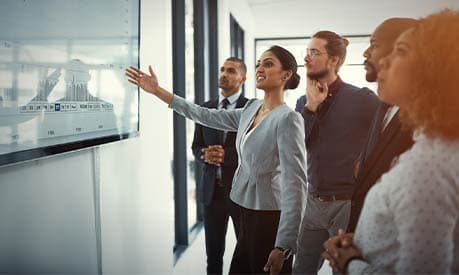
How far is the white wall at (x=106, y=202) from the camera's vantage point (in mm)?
1056

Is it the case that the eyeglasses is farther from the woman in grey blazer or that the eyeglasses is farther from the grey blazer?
the grey blazer

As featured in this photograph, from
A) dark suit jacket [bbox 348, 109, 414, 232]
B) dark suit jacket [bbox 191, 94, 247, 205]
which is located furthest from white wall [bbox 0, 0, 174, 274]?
dark suit jacket [bbox 348, 109, 414, 232]

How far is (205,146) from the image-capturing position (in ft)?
7.63

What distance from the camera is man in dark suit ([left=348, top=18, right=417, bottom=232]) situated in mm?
890

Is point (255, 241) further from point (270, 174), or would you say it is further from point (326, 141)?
point (326, 141)

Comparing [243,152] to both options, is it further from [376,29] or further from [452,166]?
[452,166]

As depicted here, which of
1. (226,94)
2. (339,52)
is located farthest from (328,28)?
(226,94)

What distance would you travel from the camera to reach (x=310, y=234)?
3.95 ft

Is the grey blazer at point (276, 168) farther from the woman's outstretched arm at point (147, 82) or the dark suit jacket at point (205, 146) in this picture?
the dark suit jacket at point (205, 146)

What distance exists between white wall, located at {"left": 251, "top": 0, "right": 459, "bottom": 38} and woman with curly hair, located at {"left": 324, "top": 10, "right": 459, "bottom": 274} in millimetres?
183

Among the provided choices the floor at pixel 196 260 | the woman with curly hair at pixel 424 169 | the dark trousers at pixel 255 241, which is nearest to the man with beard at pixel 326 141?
the dark trousers at pixel 255 241

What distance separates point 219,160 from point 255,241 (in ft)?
2.56

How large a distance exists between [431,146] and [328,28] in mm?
620

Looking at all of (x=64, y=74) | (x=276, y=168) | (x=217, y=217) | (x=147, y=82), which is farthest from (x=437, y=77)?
(x=217, y=217)
